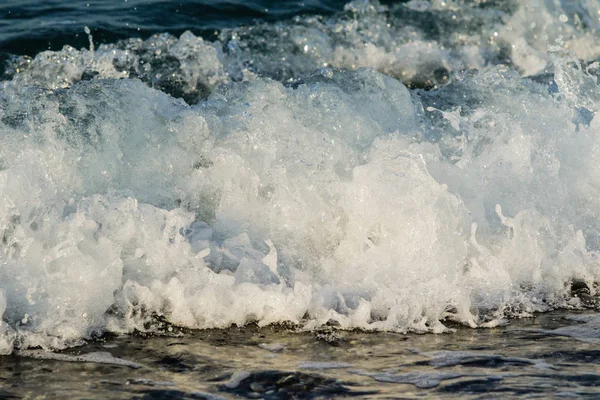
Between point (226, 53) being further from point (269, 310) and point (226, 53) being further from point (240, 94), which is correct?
point (269, 310)

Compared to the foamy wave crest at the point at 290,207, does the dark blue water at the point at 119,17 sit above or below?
above

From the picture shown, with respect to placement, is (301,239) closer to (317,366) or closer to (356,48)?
(317,366)

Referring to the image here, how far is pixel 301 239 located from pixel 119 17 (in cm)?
375

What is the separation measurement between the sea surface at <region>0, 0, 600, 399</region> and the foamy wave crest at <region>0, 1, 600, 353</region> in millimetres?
10

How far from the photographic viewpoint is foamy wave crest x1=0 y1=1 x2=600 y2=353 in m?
3.82

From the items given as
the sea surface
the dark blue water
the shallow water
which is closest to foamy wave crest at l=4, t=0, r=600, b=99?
the dark blue water

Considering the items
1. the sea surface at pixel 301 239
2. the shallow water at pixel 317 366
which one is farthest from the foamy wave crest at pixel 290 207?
the shallow water at pixel 317 366

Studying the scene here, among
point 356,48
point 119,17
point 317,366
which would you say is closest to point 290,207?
point 317,366

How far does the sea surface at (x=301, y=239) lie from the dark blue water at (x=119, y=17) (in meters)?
0.63

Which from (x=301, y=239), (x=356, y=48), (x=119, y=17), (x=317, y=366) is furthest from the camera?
(x=356, y=48)

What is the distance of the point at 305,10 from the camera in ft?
26.9

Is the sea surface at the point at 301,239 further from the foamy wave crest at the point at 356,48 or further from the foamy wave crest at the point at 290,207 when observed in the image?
the foamy wave crest at the point at 356,48

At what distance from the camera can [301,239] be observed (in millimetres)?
4395

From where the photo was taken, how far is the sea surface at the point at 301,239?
11.3 feet
